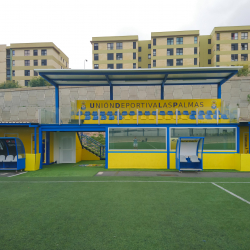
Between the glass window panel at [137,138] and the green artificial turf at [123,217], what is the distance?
5.23 metres

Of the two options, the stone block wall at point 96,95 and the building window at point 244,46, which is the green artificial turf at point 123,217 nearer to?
the stone block wall at point 96,95

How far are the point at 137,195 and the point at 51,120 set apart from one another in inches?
371

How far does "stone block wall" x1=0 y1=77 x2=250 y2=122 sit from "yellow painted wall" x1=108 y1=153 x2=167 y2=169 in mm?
18987

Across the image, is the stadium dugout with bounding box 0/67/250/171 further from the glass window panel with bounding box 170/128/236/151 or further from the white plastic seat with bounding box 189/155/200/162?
the white plastic seat with bounding box 189/155/200/162

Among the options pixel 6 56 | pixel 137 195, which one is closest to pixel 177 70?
pixel 137 195

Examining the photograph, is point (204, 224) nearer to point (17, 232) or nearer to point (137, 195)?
point (137, 195)

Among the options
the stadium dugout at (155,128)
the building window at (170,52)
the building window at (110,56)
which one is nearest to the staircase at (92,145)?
the stadium dugout at (155,128)

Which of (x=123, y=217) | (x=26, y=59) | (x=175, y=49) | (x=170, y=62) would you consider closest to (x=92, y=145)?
(x=123, y=217)

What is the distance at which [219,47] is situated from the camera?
173 feet

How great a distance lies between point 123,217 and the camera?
588 centimetres

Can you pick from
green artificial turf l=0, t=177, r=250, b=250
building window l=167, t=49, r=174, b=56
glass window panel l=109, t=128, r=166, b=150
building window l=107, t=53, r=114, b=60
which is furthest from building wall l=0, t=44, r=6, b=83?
green artificial turf l=0, t=177, r=250, b=250

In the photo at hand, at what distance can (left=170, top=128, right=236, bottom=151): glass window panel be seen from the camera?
47.1ft

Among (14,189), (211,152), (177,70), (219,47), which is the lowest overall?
(14,189)

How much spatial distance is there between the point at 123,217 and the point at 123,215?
14 cm
